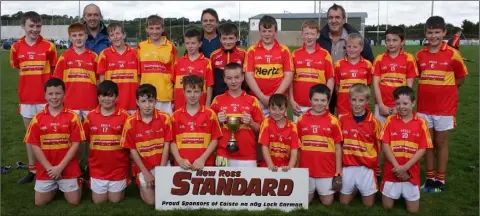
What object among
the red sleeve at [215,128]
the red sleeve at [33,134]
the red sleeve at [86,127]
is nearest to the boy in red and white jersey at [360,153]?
the red sleeve at [215,128]

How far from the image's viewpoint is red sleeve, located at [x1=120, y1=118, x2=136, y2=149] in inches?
187

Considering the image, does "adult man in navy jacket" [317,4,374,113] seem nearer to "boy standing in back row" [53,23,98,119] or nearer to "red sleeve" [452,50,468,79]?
"red sleeve" [452,50,468,79]

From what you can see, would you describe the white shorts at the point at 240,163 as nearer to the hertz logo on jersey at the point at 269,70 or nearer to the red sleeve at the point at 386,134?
the hertz logo on jersey at the point at 269,70

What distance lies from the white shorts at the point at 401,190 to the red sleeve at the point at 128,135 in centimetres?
280

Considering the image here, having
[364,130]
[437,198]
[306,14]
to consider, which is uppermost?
[306,14]

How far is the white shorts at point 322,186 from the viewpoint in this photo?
485cm

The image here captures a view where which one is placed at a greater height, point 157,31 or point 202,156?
point 157,31

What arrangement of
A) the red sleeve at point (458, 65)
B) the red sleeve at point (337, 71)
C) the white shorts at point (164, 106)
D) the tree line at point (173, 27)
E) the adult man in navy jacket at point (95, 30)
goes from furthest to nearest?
the tree line at point (173, 27)
the adult man in navy jacket at point (95, 30)
the white shorts at point (164, 106)
the red sleeve at point (337, 71)
the red sleeve at point (458, 65)

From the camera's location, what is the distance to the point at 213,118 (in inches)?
192

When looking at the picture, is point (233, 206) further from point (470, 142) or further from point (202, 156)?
point (470, 142)

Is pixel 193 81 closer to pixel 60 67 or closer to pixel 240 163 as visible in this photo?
pixel 240 163

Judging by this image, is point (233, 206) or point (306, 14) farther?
point (306, 14)

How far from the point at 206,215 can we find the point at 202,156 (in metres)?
0.66

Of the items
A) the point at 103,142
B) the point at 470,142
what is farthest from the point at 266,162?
the point at 470,142
